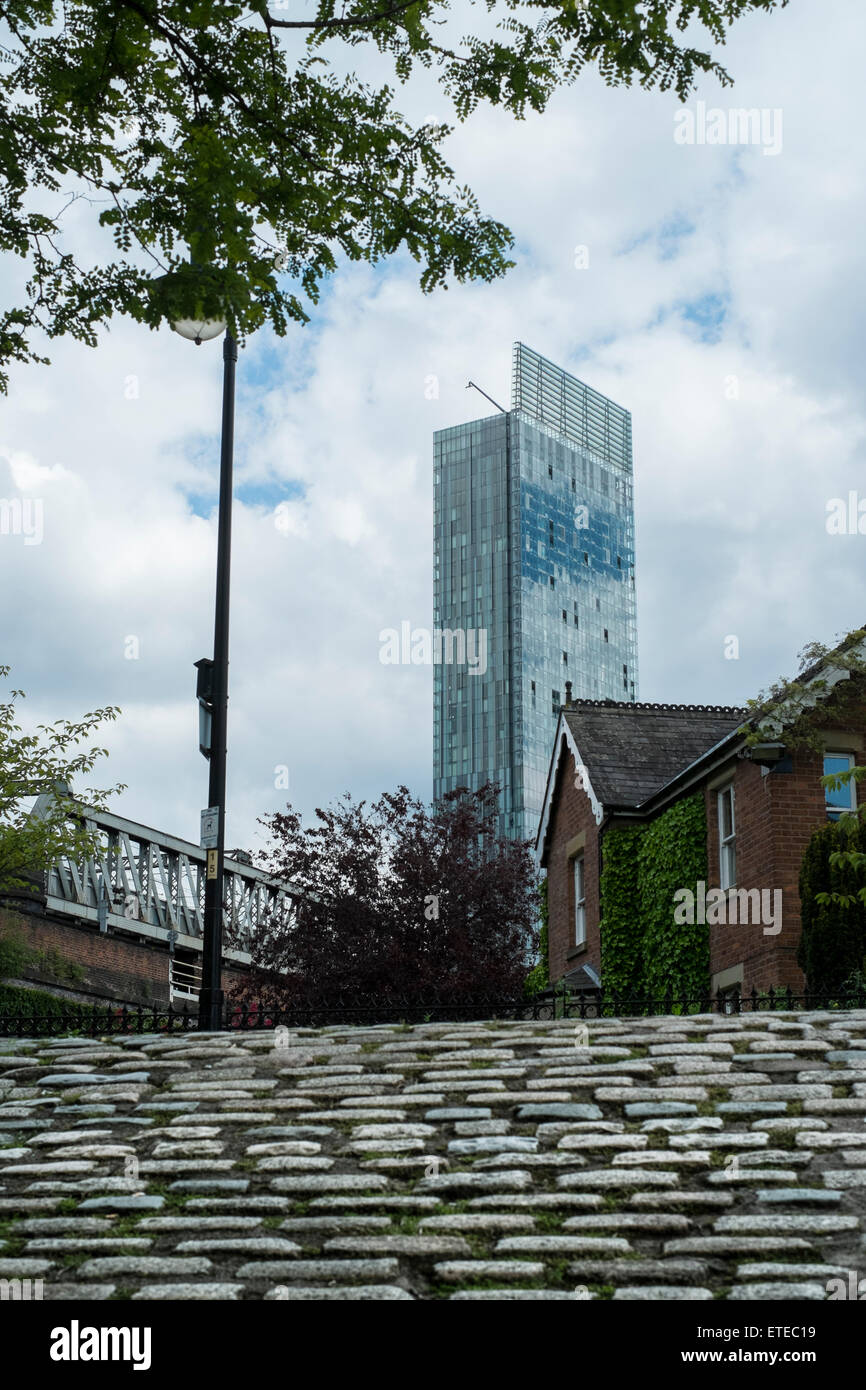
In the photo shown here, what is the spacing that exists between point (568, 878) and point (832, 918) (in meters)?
11.0

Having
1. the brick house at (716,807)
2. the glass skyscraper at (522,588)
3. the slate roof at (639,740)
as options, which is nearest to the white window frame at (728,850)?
the brick house at (716,807)

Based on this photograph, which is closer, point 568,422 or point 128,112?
point 128,112

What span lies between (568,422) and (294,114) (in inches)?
5829

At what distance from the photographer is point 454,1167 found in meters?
7.43

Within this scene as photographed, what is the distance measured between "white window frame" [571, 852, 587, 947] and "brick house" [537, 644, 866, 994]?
0.02 m

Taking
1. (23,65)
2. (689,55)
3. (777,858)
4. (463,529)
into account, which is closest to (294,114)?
(23,65)

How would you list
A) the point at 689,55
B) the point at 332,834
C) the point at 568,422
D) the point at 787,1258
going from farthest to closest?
the point at 568,422 → the point at 332,834 → the point at 689,55 → the point at 787,1258

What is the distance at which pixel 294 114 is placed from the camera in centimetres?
994

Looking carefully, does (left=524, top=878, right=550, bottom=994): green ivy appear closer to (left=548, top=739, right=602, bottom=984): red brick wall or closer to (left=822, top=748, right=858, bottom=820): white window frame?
(left=548, top=739, right=602, bottom=984): red brick wall

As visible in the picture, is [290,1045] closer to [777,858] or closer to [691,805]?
[777,858]

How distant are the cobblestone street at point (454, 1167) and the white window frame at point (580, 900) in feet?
47.8

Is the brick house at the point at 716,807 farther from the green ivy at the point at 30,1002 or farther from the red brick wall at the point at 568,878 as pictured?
the green ivy at the point at 30,1002

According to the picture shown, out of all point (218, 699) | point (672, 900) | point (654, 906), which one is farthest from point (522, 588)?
point (218, 699)

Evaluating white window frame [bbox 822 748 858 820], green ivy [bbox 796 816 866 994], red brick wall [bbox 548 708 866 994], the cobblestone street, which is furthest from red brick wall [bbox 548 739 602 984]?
the cobblestone street
